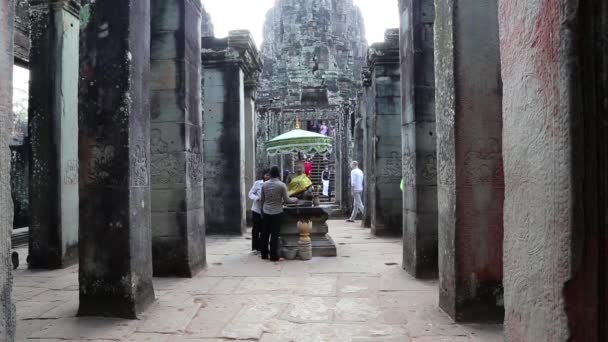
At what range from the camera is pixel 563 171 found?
1794 mm

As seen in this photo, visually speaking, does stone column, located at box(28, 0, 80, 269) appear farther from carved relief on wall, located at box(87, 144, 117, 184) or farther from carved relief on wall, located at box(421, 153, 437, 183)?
carved relief on wall, located at box(421, 153, 437, 183)

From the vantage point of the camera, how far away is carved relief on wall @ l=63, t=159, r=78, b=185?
7590 mm

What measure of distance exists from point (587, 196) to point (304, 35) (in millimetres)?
28606

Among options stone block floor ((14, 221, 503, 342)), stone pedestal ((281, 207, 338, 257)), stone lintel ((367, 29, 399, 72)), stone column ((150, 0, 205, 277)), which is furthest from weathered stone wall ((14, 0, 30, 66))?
stone lintel ((367, 29, 399, 72))

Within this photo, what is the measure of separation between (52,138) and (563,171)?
7.68 meters

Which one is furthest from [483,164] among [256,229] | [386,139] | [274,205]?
[386,139]

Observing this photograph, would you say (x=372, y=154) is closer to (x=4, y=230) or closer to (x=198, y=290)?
(x=198, y=290)

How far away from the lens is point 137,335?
4.09m

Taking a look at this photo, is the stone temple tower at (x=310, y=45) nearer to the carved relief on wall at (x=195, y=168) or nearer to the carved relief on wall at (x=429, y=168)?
the carved relief on wall at (x=195, y=168)

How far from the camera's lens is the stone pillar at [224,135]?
1095cm

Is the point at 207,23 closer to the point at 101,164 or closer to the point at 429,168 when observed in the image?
the point at 429,168

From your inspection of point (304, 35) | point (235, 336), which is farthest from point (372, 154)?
point (304, 35)

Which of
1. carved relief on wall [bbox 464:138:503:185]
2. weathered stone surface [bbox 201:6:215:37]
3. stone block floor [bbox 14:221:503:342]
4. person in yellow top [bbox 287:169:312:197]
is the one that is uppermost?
weathered stone surface [bbox 201:6:215:37]

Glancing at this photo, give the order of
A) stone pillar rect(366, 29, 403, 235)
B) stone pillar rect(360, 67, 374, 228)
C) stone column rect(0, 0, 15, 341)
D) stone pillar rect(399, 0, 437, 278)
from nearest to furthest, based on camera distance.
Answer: stone column rect(0, 0, 15, 341)
stone pillar rect(399, 0, 437, 278)
stone pillar rect(366, 29, 403, 235)
stone pillar rect(360, 67, 374, 228)
